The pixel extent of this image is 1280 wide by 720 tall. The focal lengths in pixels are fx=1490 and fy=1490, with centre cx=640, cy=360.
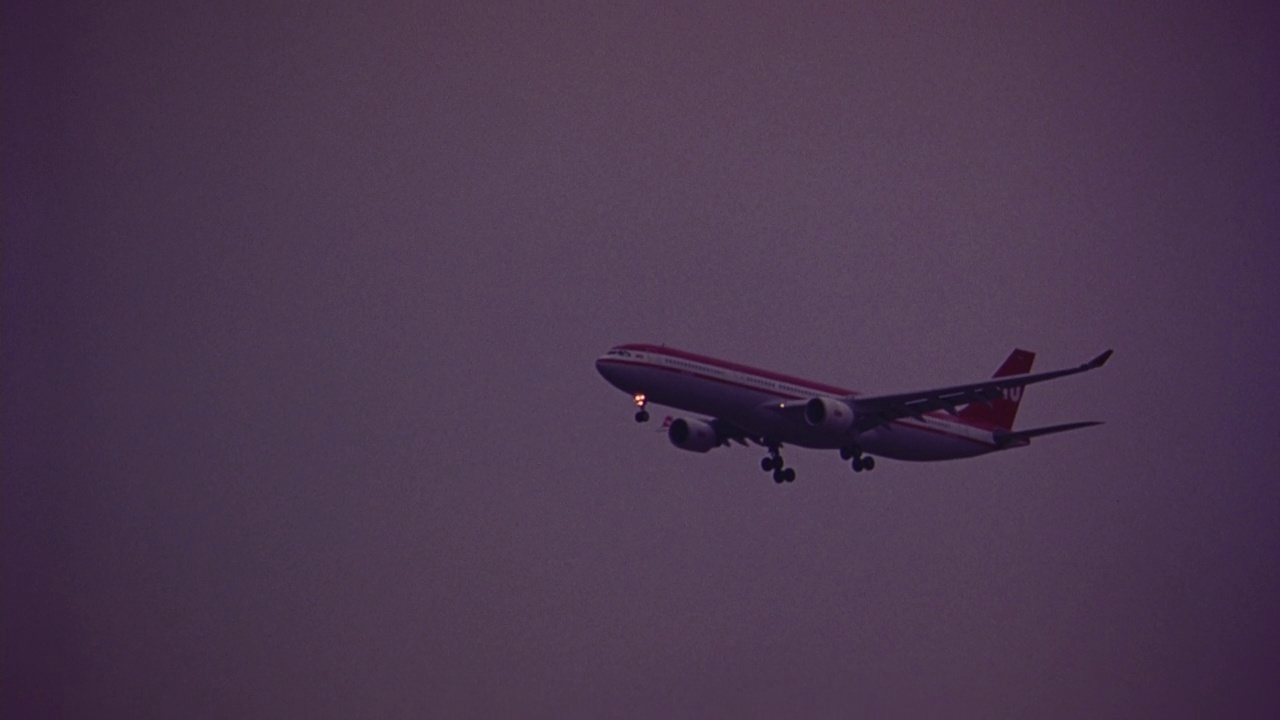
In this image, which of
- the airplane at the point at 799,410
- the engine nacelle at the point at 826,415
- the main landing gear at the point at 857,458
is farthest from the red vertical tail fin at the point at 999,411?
the engine nacelle at the point at 826,415

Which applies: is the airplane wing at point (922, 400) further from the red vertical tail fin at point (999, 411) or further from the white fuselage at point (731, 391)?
the red vertical tail fin at point (999, 411)

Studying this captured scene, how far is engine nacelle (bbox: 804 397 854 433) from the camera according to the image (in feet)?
195

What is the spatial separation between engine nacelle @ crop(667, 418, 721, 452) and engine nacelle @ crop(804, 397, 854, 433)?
7.64 meters

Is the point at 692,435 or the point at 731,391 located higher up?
the point at 731,391

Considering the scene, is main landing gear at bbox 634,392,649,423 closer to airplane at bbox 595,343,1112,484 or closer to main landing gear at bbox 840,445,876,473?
airplane at bbox 595,343,1112,484

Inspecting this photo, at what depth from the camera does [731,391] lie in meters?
58.8

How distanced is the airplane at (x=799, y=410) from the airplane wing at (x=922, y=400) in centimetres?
4

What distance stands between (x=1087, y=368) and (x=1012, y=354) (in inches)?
960

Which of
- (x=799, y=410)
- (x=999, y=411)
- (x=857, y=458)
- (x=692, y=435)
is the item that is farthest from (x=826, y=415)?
(x=999, y=411)

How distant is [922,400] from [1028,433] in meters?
6.15

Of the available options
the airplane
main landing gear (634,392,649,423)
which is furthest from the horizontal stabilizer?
main landing gear (634,392,649,423)

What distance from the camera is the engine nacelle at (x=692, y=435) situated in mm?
66375

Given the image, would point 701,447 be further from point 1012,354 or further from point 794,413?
point 1012,354

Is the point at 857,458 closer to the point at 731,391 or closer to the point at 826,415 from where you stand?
the point at 826,415
